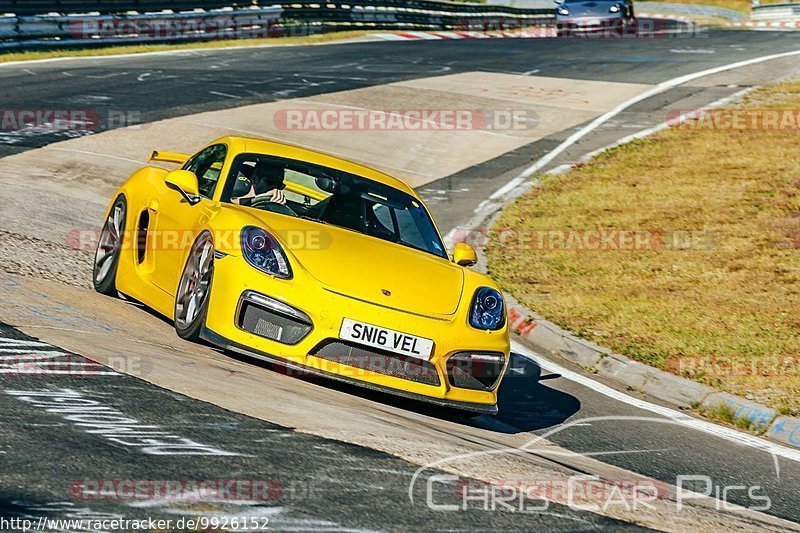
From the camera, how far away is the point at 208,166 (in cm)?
838

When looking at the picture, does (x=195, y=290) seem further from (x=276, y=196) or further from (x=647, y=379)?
(x=647, y=379)

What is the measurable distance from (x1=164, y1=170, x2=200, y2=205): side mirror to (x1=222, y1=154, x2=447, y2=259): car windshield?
208 millimetres

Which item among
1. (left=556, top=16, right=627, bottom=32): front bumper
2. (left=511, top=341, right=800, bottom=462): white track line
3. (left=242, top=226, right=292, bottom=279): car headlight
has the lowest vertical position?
(left=511, top=341, right=800, bottom=462): white track line

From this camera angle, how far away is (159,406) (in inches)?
210

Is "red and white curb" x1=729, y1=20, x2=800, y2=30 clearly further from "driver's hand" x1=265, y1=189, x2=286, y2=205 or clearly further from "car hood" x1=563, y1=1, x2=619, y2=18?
"driver's hand" x1=265, y1=189, x2=286, y2=205

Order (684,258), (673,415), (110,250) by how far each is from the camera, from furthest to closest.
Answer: (684,258) → (110,250) → (673,415)

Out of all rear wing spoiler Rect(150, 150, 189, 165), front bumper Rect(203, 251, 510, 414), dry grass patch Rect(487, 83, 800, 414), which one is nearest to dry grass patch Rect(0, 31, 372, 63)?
dry grass patch Rect(487, 83, 800, 414)

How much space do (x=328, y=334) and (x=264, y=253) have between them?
685mm

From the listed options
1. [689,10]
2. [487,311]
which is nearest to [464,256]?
[487,311]

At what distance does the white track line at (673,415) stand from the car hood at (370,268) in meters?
Result: 1.59

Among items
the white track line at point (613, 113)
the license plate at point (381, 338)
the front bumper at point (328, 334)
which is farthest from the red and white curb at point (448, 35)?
the license plate at point (381, 338)

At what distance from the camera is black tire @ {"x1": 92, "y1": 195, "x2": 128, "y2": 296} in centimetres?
855

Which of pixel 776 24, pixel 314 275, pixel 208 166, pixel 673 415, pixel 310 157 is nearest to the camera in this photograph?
pixel 314 275

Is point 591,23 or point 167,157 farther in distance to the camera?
point 591,23
